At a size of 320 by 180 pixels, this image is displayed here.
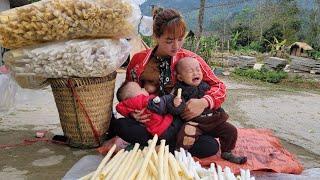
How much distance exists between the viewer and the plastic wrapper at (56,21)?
3033mm

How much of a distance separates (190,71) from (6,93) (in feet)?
8.63

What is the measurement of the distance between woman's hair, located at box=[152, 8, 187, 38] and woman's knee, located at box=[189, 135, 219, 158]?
0.75 m

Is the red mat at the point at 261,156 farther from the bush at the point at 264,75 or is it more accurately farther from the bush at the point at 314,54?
the bush at the point at 314,54

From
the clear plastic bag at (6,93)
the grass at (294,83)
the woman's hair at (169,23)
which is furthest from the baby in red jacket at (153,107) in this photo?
the grass at (294,83)

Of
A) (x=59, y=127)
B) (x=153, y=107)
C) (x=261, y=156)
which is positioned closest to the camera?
(x=153, y=107)

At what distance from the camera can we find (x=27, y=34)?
10.1 feet

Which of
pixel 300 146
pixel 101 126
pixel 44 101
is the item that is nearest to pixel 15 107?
pixel 44 101

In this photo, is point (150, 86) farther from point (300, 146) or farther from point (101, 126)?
point (300, 146)

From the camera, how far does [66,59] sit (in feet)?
10.1

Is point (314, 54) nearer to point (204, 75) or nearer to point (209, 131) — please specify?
point (204, 75)

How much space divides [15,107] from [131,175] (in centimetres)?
365

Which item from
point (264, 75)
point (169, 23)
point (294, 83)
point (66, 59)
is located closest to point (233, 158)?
point (169, 23)

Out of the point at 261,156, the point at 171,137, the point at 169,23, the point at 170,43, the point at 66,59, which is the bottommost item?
the point at 261,156

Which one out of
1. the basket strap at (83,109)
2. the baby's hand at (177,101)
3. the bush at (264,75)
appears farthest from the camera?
the bush at (264,75)
